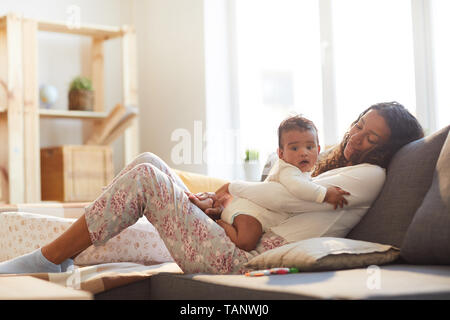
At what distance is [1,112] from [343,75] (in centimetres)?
206

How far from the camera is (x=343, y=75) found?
134 inches

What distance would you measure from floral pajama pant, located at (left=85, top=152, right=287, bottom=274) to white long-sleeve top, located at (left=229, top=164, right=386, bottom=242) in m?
0.06

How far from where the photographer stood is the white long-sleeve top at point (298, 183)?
1.66 m

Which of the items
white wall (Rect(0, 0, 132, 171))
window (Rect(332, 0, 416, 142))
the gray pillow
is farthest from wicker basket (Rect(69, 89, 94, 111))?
the gray pillow

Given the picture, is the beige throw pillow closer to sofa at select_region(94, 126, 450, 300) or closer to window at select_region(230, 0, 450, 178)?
sofa at select_region(94, 126, 450, 300)

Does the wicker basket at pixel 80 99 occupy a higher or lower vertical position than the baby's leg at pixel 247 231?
higher

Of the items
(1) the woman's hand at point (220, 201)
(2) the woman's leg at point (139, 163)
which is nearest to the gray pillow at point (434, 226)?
(1) the woman's hand at point (220, 201)

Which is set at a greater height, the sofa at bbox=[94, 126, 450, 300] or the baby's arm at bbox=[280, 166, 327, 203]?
the baby's arm at bbox=[280, 166, 327, 203]

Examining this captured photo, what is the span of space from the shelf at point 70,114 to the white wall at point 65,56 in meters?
0.29

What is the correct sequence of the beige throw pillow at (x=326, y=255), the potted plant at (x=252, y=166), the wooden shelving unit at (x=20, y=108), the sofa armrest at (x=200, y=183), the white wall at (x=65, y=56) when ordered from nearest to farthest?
the beige throw pillow at (x=326, y=255) → the sofa armrest at (x=200, y=183) → the potted plant at (x=252, y=166) → the wooden shelving unit at (x=20, y=108) → the white wall at (x=65, y=56)

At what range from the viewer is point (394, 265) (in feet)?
5.02

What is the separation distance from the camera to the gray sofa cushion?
1.64 meters

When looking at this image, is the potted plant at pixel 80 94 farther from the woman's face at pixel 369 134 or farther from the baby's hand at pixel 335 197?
the baby's hand at pixel 335 197
